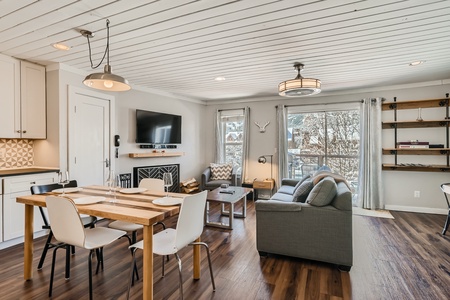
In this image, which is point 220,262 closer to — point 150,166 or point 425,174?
point 150,166

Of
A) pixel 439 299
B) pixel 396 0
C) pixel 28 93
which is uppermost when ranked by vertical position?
pixel 396 0

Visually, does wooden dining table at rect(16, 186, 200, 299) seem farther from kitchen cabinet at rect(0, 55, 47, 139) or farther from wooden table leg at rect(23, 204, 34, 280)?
kitchen cabinet at rect(0, 55, 47, 139)

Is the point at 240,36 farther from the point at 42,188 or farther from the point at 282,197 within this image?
the point at 42,188

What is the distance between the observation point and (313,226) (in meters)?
2.56

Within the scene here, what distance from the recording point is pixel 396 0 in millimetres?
1934

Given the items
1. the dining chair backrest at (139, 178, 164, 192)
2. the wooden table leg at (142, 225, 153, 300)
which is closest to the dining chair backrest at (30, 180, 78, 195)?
the dining chair backrest at (139, 178, 164, 192)

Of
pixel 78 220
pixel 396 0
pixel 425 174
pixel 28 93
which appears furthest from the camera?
pixel 425 174

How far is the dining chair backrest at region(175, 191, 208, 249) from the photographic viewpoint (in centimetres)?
179

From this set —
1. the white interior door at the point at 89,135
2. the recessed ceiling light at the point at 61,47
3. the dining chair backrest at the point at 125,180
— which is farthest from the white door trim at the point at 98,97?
the recessed ceiling light at the point at 61,47

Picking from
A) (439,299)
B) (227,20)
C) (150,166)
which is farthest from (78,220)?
(150,166)

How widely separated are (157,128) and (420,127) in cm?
518

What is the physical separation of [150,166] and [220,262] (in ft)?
9.72

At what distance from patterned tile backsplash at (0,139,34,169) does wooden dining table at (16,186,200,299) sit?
173cm

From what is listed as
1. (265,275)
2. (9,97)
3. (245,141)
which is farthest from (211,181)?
(9,97)
